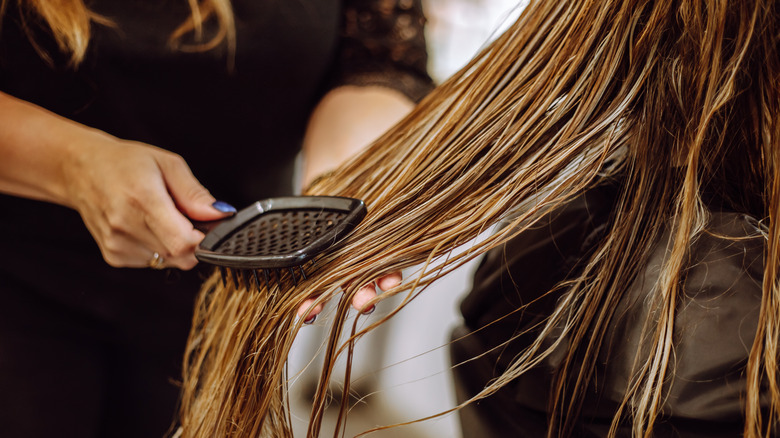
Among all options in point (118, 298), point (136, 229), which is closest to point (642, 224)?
point (136, 229)

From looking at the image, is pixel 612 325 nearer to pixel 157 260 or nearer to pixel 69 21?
pixel 157 260

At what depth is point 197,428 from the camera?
0.44 m

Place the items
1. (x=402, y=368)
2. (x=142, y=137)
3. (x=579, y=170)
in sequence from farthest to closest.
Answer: (x=402, y=368), (x=142, y=137), (x=579, y=170)

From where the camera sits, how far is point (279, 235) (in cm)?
39

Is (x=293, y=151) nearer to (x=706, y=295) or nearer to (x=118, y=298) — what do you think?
(x=118, y=298)

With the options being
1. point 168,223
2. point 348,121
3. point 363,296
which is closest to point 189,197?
point 168,223

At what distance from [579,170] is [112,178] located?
343 mm

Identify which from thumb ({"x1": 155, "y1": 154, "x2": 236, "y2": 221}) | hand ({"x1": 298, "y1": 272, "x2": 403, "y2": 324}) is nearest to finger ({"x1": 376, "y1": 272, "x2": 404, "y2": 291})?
hand ({"x1": 298, "y1": 272, "x2": 403, "y2": 324})

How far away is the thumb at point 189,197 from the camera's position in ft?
1.30

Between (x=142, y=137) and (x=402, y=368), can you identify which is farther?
(x=402, y=368)

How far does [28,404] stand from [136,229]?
0.20 meters

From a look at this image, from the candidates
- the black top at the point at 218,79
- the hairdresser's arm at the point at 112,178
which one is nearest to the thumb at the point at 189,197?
the hairdresser's arm at the point at 112,178

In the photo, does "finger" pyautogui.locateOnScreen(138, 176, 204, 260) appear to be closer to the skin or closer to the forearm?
the skin

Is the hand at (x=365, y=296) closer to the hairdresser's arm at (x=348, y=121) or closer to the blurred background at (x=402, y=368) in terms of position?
the blurred background at (x=402, y=368)
